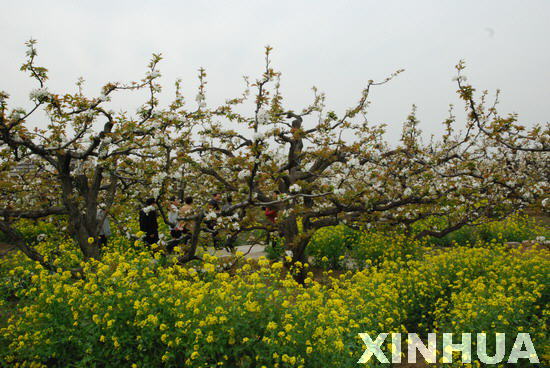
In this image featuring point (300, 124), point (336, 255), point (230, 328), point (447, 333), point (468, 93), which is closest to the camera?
point (230, 328)

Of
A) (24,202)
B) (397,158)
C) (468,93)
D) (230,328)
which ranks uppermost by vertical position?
(468,93)

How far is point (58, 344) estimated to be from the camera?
341cm

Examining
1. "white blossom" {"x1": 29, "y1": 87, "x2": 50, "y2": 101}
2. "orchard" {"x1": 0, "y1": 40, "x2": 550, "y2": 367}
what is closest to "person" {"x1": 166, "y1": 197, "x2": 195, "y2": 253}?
"orchard" {"x1": 0, "y1": 40, "x2": 550, "y2": 367}

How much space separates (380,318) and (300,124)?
16.7 ft

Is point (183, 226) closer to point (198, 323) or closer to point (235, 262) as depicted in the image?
point (235, 262)

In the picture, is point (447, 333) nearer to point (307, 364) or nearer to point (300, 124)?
point (307, 364)

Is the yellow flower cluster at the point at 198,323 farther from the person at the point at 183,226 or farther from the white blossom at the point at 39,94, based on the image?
the white blossom at the point at 39,94

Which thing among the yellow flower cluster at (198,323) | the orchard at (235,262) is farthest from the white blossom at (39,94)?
the yellow flower cluster at (198,323)

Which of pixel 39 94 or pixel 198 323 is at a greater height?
pixel 39 94

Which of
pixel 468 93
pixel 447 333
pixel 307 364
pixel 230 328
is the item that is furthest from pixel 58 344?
pixel 468 93

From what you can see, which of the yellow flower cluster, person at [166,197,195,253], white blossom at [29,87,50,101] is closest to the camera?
the yellow flower cluster

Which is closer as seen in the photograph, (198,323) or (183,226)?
(198,323)

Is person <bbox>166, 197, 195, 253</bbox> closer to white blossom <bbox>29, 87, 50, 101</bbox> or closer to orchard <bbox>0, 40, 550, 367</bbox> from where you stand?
orchard <bbox>0, 40, 550, 367</bbox>

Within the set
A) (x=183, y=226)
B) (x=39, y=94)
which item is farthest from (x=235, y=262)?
(x=39, y=94)
